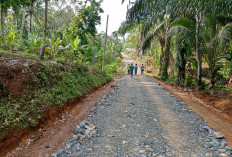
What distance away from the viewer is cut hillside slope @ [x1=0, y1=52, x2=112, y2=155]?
159 inches

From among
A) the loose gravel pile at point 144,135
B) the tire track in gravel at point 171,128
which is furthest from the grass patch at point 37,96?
the tire track in gravel at point 171,128

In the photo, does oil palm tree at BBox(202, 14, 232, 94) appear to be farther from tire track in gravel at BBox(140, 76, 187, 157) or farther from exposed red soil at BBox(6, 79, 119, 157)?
exposed red soil at BBox(6, 79, 119, 157)

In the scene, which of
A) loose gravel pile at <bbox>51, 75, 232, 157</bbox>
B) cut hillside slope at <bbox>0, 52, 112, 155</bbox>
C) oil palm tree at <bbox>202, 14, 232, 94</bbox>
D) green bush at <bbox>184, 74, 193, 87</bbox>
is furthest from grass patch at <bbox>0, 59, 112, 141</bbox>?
A: green bush at <bbox>184, 74, 193, 87</bbox>

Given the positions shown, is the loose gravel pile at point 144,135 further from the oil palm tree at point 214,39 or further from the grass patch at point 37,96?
the oil palm tree at point 214,39

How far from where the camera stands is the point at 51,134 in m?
4.68

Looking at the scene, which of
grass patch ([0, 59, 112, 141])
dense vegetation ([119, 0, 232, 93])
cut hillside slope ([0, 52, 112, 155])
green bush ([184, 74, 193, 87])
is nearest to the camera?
cut hillside slope ([0, 52, 112, 155])

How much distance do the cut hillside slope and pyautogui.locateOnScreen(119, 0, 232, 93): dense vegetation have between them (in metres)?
3.50

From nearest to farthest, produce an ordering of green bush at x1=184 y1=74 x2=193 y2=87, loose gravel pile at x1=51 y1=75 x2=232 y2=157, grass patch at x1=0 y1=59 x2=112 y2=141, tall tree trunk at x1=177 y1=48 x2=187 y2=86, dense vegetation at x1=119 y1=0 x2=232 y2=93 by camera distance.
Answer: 1. loose gravel pile at x1=51 y1=75 x2=232 y2=157
2. grass patch at x1=0 y1=59 x2=112 y2=141
3. dense vegetation at x1=119 y1=0 x2=232 y2=93
4. tall tree trunk at x1=177 y1=48 x2=187 y2=86
5. green bush at x1=184 y1=74 x2=193 y2=87

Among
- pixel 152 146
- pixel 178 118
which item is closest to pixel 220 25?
pixel 178 118

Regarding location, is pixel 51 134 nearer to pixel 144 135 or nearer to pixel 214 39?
pixel 144 135

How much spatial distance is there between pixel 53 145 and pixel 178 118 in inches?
161

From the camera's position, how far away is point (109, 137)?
425 cm

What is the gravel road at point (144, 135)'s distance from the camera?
3.58 meters

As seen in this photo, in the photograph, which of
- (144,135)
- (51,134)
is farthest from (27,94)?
(144,135)
